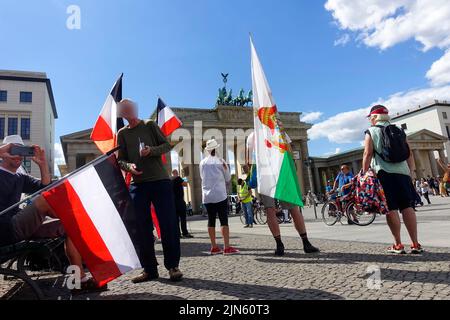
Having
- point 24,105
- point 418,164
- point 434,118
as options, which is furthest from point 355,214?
point 434,118

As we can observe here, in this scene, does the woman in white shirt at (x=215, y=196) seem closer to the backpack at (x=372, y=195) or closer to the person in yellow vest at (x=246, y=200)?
the backpack at (x=372, y=195)

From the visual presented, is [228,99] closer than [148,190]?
No

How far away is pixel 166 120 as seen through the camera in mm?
6184

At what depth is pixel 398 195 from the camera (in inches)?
156

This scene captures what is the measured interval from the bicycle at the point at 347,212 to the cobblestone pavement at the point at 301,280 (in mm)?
4705

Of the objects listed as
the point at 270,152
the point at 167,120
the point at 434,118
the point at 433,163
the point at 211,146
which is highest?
the point at 434,118

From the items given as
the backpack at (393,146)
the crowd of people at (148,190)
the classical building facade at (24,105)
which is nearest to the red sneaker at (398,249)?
the crowd of people at (148,190)

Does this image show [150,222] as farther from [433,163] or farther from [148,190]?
[433,163]

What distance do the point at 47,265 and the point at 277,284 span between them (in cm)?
244

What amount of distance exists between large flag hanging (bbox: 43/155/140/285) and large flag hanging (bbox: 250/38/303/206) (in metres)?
2.05

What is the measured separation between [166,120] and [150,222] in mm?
2965

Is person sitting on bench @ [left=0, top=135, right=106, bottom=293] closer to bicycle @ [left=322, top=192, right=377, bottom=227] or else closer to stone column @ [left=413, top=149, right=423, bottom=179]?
bicycle @ [left=322, top=192, right=377, bottom=227]
